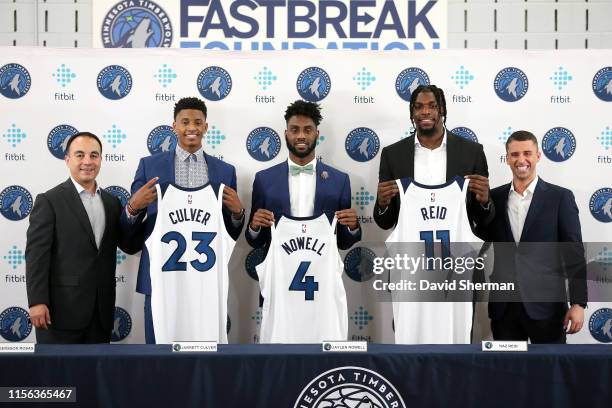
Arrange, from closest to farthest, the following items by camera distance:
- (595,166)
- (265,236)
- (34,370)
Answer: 1. (34,370)
2. (265,236)
3. (595,166)

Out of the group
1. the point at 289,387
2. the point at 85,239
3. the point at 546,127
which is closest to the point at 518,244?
the point at 546,127

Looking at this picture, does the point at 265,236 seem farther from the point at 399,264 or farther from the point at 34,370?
the point at 34,370

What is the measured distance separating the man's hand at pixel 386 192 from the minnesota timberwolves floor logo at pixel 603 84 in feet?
5.79

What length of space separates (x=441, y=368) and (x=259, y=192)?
1.75 m

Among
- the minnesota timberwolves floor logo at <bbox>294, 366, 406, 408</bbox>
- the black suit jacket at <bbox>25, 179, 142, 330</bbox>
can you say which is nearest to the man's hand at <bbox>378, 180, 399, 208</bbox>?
the minnesota timberwolves floor logo at <bbox>294, 366, 406, 408</bbox>

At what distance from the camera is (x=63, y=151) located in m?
4.91

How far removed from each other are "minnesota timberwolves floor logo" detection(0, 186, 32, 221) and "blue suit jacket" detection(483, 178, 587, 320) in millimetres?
3208

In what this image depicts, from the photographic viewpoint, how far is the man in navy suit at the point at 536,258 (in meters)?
4.21

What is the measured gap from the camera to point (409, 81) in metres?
4.92

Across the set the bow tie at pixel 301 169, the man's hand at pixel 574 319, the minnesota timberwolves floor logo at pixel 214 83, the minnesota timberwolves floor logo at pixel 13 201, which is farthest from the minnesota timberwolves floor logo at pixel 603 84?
the minnesota timberwolves floor logo at pixel 13 201

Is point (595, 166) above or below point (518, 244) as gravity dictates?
above

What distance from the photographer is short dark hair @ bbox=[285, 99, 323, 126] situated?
4.49m

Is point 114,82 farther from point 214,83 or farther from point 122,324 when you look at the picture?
point 122,324

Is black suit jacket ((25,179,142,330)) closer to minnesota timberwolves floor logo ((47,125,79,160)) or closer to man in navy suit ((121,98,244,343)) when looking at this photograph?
man in navy suit ((121,98,244,343))
